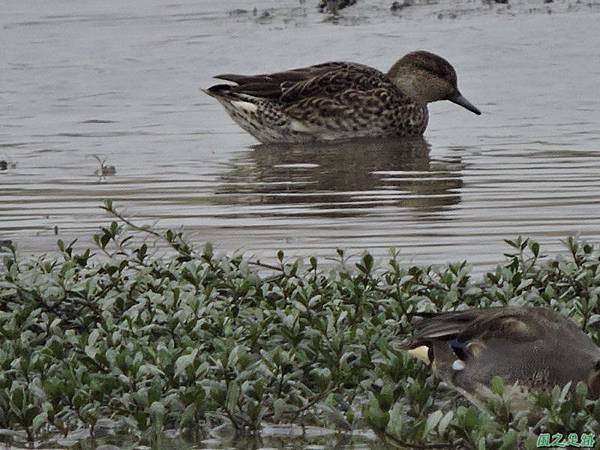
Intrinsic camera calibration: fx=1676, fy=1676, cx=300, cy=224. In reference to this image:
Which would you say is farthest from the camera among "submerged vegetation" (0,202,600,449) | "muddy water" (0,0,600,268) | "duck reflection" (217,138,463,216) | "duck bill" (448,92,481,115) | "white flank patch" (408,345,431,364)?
"duck bill" (448,92,481,115)

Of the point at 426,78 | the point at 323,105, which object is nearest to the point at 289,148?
the point at 323,105

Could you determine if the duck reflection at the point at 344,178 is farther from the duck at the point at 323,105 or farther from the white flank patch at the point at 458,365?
the white flank patch at the point at 458,365

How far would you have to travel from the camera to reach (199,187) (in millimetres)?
12703

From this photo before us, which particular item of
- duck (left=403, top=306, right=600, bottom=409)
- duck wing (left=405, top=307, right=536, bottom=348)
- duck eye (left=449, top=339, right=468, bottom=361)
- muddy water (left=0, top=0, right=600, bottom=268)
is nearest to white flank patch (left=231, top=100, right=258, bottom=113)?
muddy water (left=0, top=0, right=600, bottom=268)

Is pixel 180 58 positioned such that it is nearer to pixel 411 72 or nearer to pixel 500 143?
pixel 411 72

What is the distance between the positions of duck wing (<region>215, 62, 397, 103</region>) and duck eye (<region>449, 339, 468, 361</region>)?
1014 cm

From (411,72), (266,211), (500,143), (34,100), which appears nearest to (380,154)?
(500,143)

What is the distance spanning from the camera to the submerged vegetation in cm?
555

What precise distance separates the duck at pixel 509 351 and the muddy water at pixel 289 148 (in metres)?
2.93

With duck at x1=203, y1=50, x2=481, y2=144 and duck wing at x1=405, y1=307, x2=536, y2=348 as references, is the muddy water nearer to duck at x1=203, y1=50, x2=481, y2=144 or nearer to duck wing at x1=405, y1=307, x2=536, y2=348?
duck at x1=203, y1=50, x2=481, y2=144

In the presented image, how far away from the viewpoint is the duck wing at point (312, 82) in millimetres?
16031

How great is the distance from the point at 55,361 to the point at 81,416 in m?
0.54

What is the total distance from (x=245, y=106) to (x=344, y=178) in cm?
301

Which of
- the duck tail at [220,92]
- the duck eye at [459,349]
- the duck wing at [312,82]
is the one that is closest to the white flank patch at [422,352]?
the duck eye at [459,349]
